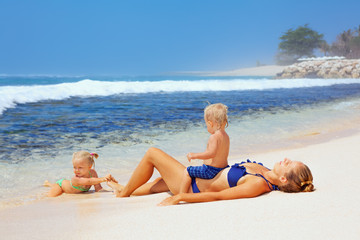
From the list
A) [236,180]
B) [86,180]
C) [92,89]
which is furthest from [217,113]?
[92,89]

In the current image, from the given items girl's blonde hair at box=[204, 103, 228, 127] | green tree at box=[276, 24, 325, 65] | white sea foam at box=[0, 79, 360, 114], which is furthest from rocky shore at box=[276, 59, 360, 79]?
girl's blonde hair at box=[204, 103, 228, 127]

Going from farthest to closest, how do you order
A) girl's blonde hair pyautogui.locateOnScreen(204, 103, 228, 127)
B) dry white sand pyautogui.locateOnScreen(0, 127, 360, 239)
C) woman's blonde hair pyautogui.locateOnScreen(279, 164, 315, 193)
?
girl's blonde hair pyautogui.locateOnScreen(204, 103, 228, 127), woman's blonde hair pyautogui.locateOnScreen(279, 164, 315, 193), dry white sand pyautogui.locateOnScreen(0, 127, 360, 239)

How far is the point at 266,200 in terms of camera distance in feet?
8.99

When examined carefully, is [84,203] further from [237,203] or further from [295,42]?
[295,42]

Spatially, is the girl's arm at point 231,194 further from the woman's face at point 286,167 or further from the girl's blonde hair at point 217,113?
the girl's blonde hair at point 217,113

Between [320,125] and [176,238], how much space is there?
788 centimetres

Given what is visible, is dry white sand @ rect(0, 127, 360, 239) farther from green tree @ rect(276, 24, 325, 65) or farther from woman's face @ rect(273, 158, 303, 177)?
green tree @ rect(276, 24, 325, 65)

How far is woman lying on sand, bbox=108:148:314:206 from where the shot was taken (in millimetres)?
2982

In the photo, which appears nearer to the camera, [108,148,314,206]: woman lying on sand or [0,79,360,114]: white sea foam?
[108,148,314,206]: woman lying on sand

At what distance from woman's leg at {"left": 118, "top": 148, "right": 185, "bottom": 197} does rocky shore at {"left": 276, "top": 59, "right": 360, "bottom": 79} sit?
42128 mm

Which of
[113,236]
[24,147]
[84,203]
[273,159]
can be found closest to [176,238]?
[113,236]

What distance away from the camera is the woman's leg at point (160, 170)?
11.8ft

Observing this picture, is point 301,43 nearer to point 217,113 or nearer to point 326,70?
point 326,70

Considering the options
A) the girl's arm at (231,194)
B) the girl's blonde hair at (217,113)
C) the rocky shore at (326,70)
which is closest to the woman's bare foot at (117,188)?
the girl's arm at (231,194)
